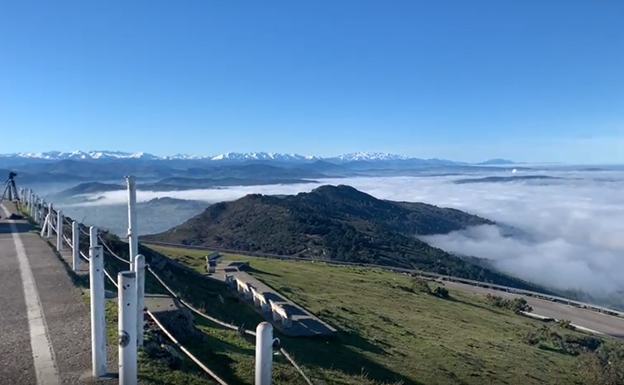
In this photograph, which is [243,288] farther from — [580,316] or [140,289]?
[580,316]

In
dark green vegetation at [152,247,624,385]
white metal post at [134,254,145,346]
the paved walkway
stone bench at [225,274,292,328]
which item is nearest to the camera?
the paved walkway

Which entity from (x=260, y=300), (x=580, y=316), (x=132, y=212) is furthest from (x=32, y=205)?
(x=580, y=316)

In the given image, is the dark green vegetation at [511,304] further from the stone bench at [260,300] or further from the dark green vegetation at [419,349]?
the stone bench at [260,300]

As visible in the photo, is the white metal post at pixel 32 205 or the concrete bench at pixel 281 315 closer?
the concrete bench at pixel 281 315

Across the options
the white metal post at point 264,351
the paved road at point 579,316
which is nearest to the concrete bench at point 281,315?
the white metal post at point 264,351

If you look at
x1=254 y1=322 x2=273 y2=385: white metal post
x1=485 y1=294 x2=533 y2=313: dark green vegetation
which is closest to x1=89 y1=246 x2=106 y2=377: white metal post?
x1=254 y1=322 x2=273 y2=385: white metal post

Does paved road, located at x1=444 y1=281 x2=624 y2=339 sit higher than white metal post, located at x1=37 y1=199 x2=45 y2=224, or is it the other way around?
white metal post, located at x1=37 y1=199 x2=45 y2=224

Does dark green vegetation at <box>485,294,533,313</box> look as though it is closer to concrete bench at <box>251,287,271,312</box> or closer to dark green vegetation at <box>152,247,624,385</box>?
dark green vegetation at <box>152,247,624,385</box>

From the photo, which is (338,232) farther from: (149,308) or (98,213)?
(98,213)
